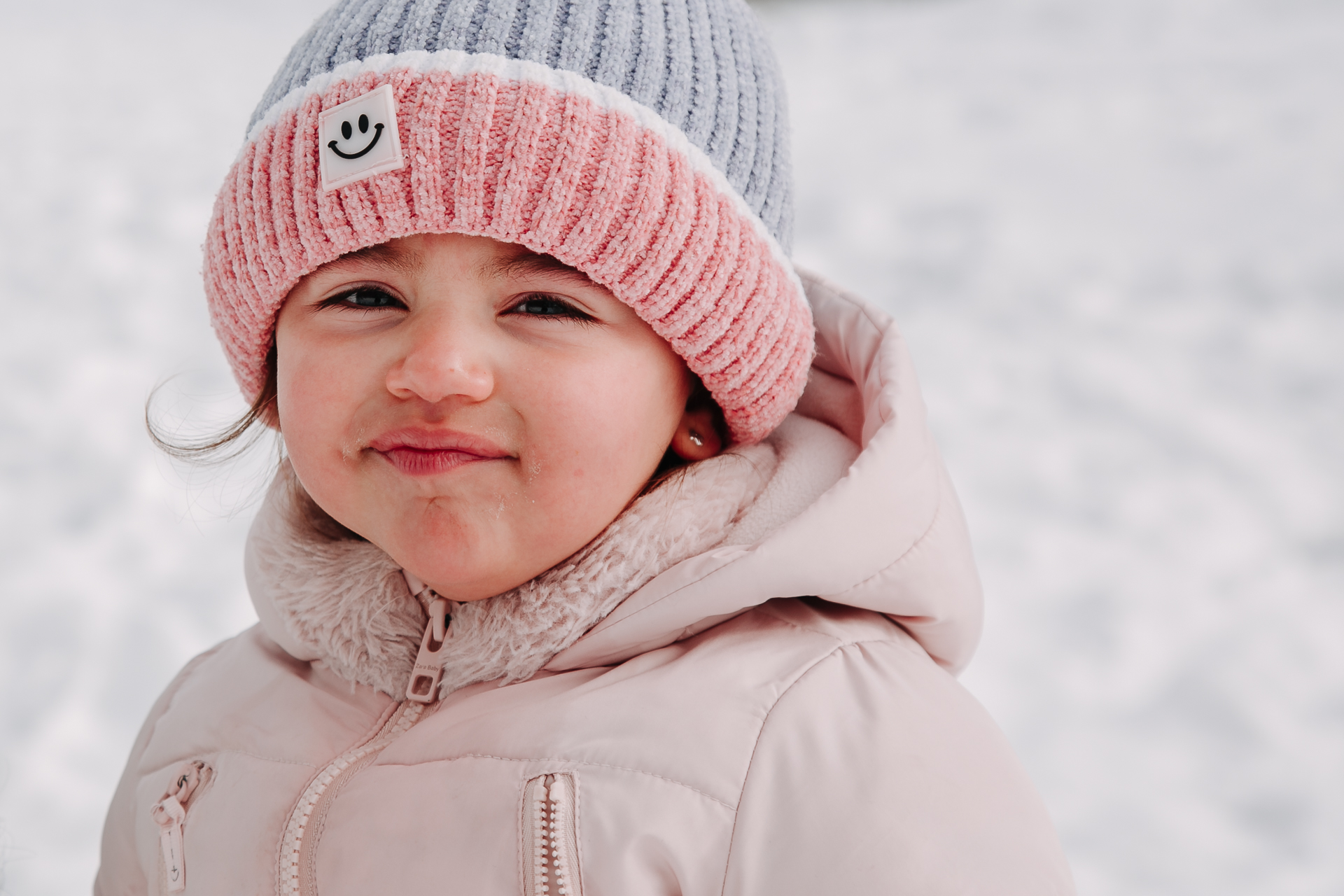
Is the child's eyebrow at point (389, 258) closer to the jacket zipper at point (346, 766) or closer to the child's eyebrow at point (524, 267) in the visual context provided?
the child's eyebrow at point (524, 267)

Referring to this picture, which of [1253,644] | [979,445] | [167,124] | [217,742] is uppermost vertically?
[167,124]

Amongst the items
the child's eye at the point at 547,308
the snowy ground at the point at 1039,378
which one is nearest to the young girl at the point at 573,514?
the child's eye at the point at 547,308

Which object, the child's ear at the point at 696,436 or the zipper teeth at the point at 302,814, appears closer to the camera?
the zipper teeth at the point at 302,814

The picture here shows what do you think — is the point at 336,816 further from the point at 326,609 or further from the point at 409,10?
the point at 409,10

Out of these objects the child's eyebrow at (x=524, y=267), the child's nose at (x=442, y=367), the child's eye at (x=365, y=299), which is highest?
the child's eyebrow at (x=524, y=267)

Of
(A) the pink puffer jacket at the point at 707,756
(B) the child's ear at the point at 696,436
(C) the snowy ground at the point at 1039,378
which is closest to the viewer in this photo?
(A) the pink puffer jacket at the point at 707,756

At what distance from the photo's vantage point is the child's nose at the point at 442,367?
0.83 metres

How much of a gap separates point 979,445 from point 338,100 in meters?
1.56

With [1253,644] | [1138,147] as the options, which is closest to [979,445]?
[1253,644]

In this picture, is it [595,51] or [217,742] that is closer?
[595,51]

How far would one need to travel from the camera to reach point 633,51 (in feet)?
2.93

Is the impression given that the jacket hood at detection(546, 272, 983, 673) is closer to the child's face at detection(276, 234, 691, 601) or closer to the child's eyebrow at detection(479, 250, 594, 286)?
the child's face at detection(276, 234, 691, 601)

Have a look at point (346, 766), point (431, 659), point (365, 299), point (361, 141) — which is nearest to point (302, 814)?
point (346, 766)

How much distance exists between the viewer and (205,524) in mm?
1971
